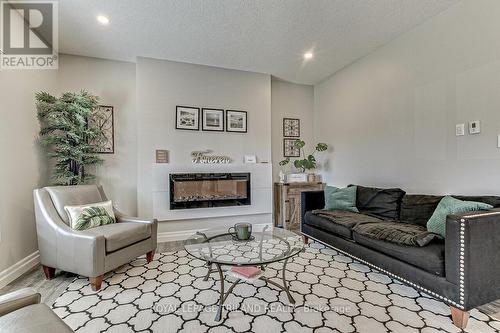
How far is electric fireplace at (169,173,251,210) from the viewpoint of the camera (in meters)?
3.84

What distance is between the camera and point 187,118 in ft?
13.2

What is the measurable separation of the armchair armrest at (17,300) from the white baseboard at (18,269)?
1704 millimetres

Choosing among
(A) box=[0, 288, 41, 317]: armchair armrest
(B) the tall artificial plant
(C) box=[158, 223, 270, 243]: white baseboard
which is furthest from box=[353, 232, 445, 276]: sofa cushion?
(B) the tall artificial plant

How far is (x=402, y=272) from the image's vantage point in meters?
2.10

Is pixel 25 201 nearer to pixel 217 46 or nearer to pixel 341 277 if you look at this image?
pixel 217 46

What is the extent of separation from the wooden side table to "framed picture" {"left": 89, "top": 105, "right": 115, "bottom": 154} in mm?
2841

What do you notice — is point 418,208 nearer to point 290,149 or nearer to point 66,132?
point 290,149

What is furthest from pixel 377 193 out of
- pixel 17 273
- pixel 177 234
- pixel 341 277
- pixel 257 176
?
pixel 17 273

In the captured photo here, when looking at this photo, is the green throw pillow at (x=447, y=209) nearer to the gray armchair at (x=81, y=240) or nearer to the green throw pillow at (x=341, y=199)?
the green throw pillow at (x=341, y=199)

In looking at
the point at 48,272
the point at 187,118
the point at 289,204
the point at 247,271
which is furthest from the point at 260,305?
the point at 187,118

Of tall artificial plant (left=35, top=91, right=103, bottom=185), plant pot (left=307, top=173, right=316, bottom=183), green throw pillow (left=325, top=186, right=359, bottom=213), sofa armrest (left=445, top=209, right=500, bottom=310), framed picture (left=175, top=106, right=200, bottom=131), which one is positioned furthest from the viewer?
plant pot (left=307, top=173, right=316, bottom=183)

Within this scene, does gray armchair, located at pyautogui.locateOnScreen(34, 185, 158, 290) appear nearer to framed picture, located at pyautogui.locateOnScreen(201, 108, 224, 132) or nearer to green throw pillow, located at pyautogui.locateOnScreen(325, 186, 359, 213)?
framed picture, located at pyautogui.locateOnScreen(201, 108, 224, 132)

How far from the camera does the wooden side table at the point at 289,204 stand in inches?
171

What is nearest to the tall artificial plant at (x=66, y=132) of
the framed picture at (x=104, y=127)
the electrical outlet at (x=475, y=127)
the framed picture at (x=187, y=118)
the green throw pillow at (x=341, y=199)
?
the framed picture at (x=104, y=127)
